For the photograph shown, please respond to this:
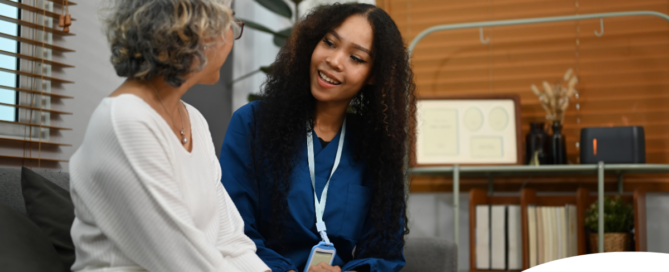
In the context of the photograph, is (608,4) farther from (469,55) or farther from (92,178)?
(92,178)

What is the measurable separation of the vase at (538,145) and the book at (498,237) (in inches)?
11.4

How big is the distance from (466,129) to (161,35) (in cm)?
208

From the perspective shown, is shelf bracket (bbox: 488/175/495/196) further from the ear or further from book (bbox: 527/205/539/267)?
the ear

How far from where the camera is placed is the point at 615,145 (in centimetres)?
240

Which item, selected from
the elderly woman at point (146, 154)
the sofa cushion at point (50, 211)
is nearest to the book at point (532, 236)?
the elderly woman at point (146, 154)

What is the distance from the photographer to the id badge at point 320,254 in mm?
1454

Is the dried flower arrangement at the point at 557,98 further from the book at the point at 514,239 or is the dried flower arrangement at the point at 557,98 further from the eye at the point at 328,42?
the eye at the point at 328,42

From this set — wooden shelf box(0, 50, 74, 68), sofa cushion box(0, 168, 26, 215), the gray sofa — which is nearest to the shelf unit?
the gray sofa

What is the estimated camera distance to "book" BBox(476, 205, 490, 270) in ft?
8.54

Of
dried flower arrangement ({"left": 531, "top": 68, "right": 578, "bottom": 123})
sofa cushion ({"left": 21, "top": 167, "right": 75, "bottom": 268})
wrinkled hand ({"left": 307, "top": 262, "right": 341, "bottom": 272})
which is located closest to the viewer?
sofa cushion ({"left": 21, "top": 167, "right": 75, "bottom": 268})

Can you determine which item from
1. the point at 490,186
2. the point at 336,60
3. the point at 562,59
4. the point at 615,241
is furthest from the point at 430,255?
the point at 562,59

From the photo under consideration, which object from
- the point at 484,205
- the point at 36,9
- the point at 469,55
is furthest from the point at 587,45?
the point at 36,9

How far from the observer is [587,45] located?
9.32 ft

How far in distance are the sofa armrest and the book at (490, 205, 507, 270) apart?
0.87 m
